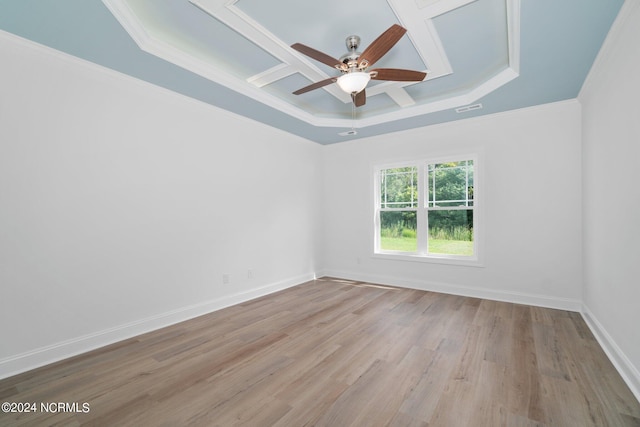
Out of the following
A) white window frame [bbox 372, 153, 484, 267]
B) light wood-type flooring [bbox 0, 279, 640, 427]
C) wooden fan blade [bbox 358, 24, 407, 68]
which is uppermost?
wooden fan blade [bbox 358, 24, 407, 68]

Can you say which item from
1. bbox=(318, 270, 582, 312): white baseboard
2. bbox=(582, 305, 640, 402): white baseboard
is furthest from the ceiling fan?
bbox=(318, 270, 582, 312): white baseboard

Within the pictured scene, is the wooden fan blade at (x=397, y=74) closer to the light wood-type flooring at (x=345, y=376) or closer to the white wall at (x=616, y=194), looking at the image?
the white wall at (x=616, y=194)

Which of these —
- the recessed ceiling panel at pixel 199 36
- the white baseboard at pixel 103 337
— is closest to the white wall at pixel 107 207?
the white baseboard at pixel 103 337

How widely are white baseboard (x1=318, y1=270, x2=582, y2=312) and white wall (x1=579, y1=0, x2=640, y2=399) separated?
42 centimetres

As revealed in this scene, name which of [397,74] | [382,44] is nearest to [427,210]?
[397,74]

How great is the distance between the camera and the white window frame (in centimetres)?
418

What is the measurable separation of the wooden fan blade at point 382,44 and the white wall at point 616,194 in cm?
150

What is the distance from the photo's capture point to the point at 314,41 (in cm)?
264

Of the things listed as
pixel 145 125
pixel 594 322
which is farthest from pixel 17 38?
→ pixel 594 322

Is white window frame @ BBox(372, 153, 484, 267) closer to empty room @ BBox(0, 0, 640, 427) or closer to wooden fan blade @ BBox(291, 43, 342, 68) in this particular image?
empty room @ BBox(0, 0, 640, 427)

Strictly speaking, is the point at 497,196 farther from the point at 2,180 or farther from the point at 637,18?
the point at 2,180

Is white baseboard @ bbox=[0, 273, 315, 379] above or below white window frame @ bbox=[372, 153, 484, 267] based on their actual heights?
below

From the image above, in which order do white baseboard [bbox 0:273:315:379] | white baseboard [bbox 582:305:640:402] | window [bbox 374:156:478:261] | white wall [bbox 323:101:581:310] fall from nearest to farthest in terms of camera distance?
white baseboard [bbox 582:305:640:402] → white baseboard [bbox 0:273:315:379] → white wall [bbox 323:101:581:310] → window [bbox 374:156:478:261]

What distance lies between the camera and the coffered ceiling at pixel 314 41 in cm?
206
